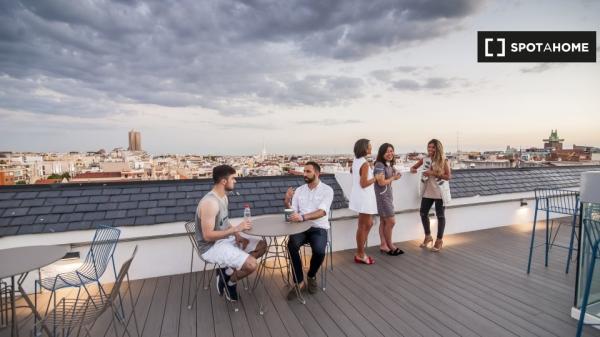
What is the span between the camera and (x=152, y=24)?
11719 millimetres

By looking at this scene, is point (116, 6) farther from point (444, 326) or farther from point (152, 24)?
point (444, 326)

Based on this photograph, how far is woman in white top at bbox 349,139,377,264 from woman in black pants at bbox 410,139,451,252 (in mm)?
1274

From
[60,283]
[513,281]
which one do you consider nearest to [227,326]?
[60,283]

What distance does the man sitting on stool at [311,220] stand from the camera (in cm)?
309

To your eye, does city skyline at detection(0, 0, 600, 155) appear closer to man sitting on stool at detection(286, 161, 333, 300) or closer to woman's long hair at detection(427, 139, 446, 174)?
woman's long hair at detection(427, 139, 446, 174)

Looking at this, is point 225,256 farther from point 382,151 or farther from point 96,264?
point 382,151

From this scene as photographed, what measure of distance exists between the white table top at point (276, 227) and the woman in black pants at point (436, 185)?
2.53 metres

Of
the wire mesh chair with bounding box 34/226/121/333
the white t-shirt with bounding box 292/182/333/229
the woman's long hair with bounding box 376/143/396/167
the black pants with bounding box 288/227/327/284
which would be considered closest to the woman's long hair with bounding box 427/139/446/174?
the woman's long hair with bounding box 376/143/396/167

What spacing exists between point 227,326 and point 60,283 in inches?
64.5

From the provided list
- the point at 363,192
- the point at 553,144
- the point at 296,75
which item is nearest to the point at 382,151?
the point at 363,192

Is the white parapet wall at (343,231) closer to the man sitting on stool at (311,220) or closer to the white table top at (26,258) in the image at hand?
the white table top at (26,258)

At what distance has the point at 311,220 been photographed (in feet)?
10.7

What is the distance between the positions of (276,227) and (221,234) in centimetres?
62

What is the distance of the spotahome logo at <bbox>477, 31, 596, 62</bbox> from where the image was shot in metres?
6.68
